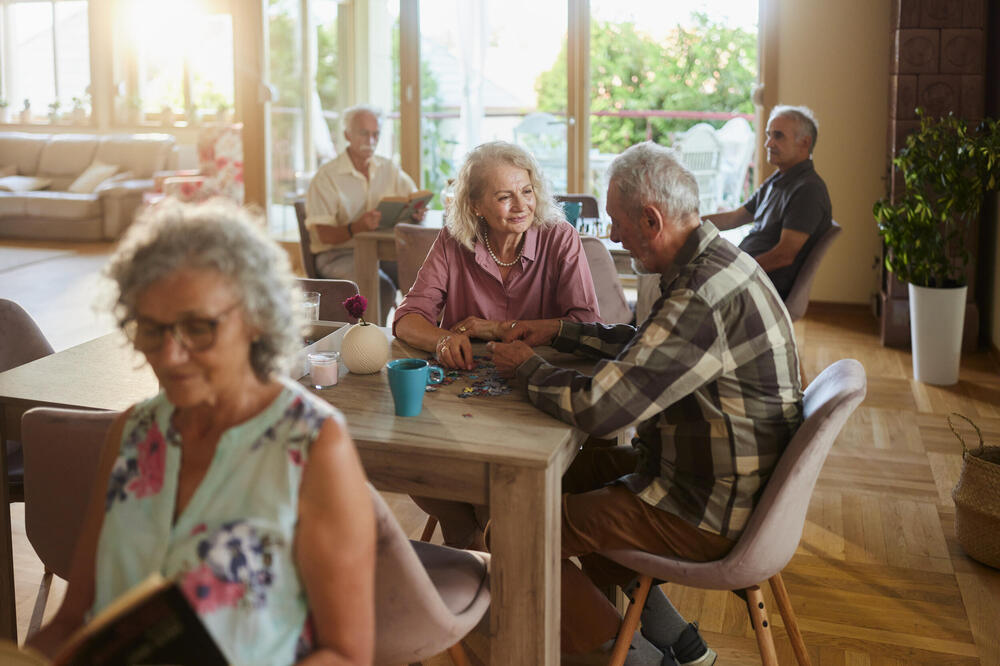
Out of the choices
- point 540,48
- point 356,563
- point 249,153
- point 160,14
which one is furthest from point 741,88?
point 160,14

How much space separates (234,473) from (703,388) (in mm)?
1002

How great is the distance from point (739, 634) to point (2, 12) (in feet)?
Result: 37.7

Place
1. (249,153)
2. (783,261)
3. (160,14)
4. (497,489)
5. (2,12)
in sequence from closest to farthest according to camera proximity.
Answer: (497,489) < (783,261) < (249,153) < (160,14) < (2,12)

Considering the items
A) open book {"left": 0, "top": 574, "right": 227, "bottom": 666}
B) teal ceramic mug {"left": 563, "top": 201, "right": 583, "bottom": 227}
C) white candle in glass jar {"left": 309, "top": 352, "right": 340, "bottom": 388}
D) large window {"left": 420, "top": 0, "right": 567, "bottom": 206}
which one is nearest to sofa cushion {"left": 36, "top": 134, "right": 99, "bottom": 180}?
large window {"left": 420, "top": 0, "right": 567, "bottom": 206}

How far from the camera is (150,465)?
1259mm

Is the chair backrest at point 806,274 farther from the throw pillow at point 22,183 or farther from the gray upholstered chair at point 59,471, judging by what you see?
the throw pillow at point 22,183

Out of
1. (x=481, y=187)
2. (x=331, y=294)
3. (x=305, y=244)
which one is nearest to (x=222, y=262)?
(x=481, y=187)

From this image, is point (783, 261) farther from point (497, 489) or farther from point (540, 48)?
point (540, 48)

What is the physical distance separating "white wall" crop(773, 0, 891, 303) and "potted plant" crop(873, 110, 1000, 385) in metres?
1.19

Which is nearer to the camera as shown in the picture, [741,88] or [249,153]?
[741,88]

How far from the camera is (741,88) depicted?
6.50 metres

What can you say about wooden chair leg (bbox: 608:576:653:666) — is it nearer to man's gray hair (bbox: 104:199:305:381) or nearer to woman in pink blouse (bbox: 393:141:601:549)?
woman in pink blouse (bbox: 393:141:601:549)

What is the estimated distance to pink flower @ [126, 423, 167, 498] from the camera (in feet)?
4.09

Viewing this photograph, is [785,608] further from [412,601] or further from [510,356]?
[412,601]
